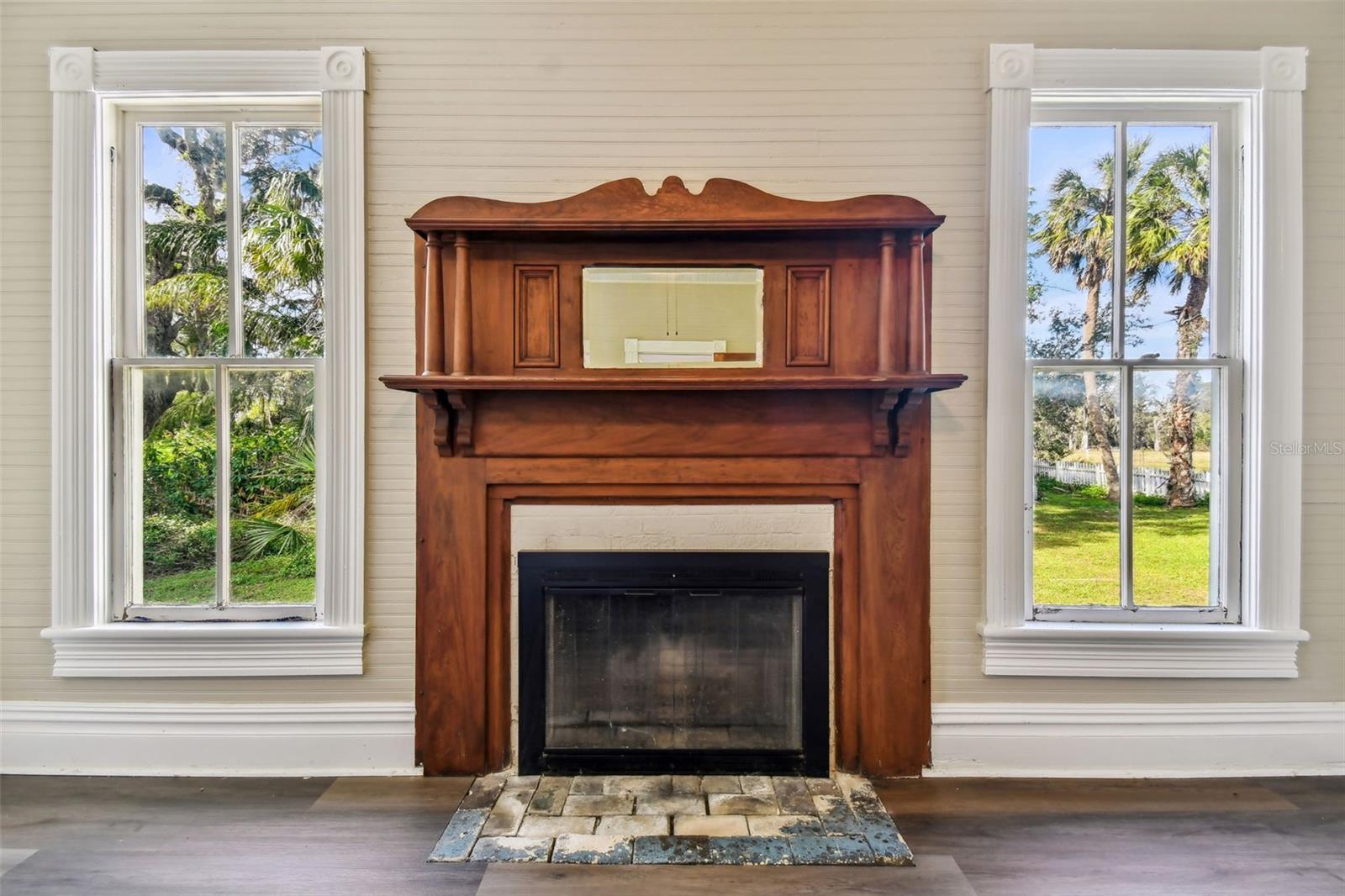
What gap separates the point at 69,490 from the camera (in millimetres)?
2309

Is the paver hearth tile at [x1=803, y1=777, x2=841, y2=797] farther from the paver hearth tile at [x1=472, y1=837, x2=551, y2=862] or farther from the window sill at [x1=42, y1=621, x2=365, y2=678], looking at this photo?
the window sill at [x1=42, y1=621, x2=365, y2=678]

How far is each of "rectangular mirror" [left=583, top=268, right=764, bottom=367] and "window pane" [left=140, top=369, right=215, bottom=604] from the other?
4.78 ft

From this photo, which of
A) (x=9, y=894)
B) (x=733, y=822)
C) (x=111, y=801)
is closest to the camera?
(x=9, y=894)

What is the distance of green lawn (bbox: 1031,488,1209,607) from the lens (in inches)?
95.2

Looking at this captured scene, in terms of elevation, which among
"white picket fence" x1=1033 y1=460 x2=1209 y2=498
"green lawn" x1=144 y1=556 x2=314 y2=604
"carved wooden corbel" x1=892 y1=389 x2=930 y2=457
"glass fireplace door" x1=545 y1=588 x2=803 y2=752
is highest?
"carved wooden corbel" x1=892 y1=389 x2=930 y2=457

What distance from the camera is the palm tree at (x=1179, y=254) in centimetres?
240

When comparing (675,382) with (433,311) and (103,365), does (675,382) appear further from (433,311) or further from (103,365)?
(103,365)

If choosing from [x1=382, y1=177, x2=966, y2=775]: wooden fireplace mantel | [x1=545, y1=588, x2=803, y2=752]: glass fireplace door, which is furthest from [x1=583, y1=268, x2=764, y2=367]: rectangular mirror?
[x1=545, y1=588, x2=803, y2=752]: glass fireplace door

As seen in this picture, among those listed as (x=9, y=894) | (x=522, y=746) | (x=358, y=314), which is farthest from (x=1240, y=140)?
(x=9, y=894)

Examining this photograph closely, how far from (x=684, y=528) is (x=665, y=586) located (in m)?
0.21

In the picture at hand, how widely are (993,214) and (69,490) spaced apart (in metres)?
3.37

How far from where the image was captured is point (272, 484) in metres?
2.43

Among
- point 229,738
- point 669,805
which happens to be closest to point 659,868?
point 669,805

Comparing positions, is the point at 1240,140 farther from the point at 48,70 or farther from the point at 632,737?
the point at 48,70
